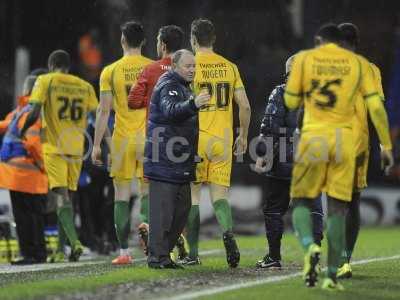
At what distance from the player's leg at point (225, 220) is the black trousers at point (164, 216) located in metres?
0.50

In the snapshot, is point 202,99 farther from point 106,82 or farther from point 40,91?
point 40,91

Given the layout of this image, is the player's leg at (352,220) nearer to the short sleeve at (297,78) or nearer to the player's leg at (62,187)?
the short sleeve at (297,78)

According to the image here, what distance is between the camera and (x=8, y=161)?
622 inches

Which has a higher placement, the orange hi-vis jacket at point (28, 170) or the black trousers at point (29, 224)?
the orange hi-vis jacket at point (28, 170)

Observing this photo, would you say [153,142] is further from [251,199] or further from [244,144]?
[251,199]

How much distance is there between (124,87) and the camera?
46.3 ft

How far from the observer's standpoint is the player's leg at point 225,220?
1286 centimetres

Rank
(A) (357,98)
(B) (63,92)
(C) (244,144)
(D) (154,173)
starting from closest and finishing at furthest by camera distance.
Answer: (A) (357,98) → (D) (154,173) → (C) (244,144) → (B) (63,92)

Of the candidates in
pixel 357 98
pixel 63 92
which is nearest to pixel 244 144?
pixel 357 98

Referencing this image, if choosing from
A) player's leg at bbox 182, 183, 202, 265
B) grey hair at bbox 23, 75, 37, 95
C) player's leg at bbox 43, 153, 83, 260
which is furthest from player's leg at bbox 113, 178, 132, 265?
grey hair at bbox 23, 75, 37, 95

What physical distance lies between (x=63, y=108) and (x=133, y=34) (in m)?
1.83

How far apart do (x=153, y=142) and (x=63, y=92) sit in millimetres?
3325

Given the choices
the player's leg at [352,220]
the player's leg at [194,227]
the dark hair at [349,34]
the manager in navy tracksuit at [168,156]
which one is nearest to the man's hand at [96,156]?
the player's leg at [194,227]

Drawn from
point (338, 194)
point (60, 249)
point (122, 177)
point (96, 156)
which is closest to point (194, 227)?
point (122, 177)
